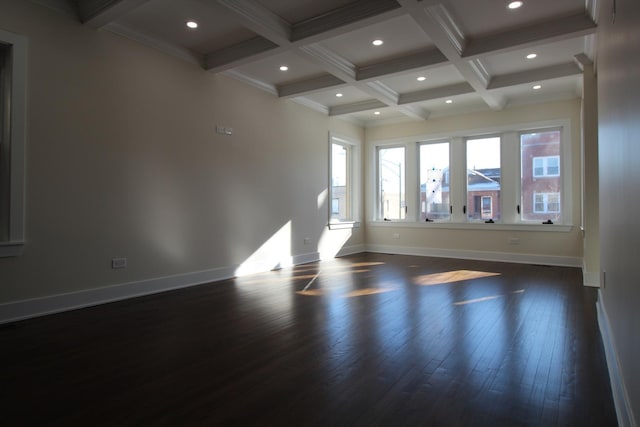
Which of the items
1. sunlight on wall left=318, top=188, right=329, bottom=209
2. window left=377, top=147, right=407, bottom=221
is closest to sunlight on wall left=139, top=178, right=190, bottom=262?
sunlight on wall left=318, top=188, right=329, bottom=209

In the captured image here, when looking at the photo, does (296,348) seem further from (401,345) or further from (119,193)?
(119,193)

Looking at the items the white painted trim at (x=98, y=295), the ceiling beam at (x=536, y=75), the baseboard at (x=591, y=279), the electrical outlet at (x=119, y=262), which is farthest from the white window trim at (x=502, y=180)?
the electrical outlet at (x=119, y=262)

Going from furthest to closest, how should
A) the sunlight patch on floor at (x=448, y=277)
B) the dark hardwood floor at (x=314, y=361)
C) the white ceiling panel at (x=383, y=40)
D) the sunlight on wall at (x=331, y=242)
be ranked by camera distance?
the sunlight on wall at (x=331, y=242) < the sunlight patch on floor at (x=448, y=277) < the white ceiling panel at (x=383, y=40) < the dark hardwood floor at (x=314, y=361)

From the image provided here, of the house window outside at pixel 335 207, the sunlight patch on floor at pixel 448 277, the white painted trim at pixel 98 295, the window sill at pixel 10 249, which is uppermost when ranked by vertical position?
the house window outside at pixel 335 207

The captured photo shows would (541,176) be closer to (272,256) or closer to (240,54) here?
(272,256)

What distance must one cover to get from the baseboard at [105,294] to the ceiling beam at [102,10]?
2743 millimetres

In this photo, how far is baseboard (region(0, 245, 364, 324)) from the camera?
11.1 ft

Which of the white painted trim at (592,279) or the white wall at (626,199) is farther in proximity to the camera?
the white painted trim at (592,279)

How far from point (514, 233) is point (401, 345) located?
5.26 m

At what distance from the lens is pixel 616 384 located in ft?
6.42

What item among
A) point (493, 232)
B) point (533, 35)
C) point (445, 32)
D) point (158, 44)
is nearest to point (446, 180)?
point (493, 232)

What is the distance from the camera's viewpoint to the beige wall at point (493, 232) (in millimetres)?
6387

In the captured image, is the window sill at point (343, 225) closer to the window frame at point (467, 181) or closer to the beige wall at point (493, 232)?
the beige wall at point (493, 232)

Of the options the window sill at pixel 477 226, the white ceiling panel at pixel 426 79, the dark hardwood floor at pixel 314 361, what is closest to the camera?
the dark hardwood floor at pixel 314 361
